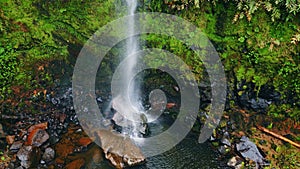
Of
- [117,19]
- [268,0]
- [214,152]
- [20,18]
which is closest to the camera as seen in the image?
[268,0]

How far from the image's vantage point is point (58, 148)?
7922 millimetres

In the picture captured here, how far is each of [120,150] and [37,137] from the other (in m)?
2.35

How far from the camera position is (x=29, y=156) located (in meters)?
7.30

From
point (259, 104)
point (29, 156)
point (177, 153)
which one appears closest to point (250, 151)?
point (259, 104)

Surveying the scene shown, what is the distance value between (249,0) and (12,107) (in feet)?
24.5

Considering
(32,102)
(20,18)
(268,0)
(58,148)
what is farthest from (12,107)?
(268,0)

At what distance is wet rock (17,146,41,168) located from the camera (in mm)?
7236

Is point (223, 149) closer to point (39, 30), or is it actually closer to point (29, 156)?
point (29, 156)

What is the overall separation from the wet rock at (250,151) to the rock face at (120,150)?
276cm

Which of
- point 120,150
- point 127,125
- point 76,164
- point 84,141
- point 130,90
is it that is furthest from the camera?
point 130,90

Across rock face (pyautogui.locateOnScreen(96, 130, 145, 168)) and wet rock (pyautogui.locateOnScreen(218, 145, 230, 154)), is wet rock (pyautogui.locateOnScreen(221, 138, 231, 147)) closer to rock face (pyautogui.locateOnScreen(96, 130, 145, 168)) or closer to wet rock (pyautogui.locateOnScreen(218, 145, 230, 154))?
wet rock (pyautogui.locateOnScreen(218, 145, 230, 154))

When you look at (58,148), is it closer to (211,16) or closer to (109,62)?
(109,62)

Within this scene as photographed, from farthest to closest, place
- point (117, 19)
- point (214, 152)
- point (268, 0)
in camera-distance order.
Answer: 1. point (117, 19)
2. point (214, 152)
3. point (268, 0)

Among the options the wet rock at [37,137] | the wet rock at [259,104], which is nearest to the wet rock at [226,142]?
the wet rock at [259,104]
